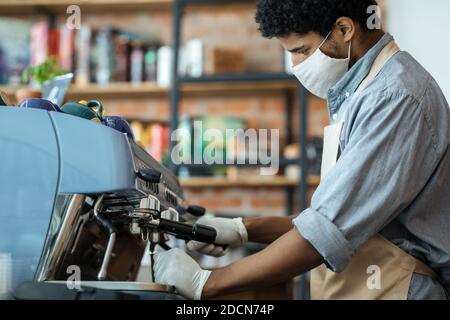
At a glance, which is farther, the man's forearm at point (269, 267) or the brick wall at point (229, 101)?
the brick wall at point (229, 101)

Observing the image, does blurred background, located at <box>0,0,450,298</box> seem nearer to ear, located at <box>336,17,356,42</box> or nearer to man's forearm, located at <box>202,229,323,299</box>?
ear, located at <box>336,17,356,42</box>

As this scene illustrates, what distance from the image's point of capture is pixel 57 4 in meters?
3.85

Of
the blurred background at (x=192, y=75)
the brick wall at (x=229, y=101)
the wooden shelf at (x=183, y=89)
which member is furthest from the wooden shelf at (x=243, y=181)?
the wooden shelf at (x=183, y=89)

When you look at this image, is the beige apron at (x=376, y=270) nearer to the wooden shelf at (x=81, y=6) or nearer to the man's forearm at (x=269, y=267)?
the man's forearm at (x=269, y=267)

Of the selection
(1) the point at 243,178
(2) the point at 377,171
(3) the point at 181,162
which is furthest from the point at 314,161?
(2) the point at 377,171

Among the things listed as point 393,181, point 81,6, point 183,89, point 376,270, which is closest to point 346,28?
point 393,181

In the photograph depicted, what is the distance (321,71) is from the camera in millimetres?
1492

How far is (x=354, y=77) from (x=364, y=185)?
33 cm

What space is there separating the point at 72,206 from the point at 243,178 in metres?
2.47

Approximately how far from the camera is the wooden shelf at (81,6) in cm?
378

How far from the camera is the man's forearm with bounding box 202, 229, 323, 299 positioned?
1.22 m

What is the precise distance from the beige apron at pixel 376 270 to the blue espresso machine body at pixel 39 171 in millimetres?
490

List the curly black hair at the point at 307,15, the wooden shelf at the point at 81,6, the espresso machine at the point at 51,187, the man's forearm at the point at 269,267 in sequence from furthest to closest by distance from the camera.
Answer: the wooden shelf at the point at 81,6 < the curly black hair at the point at 307,15 < the man's forearm at the point at 269,267 < the espresso machine at the point at 51,187
